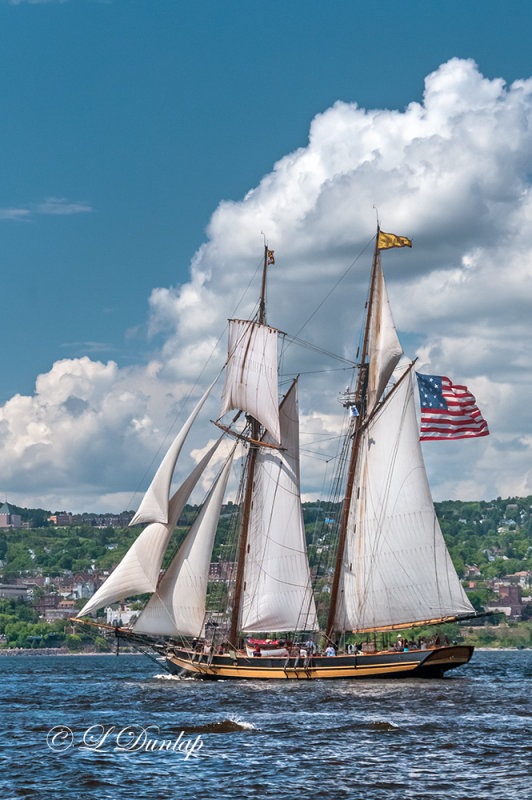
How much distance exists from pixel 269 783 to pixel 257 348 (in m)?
49.1

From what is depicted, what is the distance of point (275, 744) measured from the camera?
4994 cm

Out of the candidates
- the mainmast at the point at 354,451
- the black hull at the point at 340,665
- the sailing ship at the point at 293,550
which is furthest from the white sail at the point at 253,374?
the black hull at the point at 340,665

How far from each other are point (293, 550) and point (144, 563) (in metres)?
10.5

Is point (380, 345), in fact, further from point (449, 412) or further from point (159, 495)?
point (159, 495)

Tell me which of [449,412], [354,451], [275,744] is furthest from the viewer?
[354,451]

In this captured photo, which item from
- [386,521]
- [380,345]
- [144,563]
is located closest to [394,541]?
[386,521]

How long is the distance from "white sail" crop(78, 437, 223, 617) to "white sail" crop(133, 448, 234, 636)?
5.11 feet

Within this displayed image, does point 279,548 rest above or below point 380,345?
below

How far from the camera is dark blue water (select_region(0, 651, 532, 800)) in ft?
134

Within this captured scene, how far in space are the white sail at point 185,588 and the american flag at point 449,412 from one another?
15.7m

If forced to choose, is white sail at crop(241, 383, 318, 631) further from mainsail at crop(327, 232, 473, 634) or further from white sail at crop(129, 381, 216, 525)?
white sail at crop(129, 381, 216, 525)

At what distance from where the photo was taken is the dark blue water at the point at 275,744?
4094cm

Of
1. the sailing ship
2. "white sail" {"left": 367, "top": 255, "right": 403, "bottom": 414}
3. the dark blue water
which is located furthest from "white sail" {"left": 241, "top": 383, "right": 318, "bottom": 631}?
the dark blue water

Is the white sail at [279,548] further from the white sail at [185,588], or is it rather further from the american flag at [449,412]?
the american flag at [449,412]
